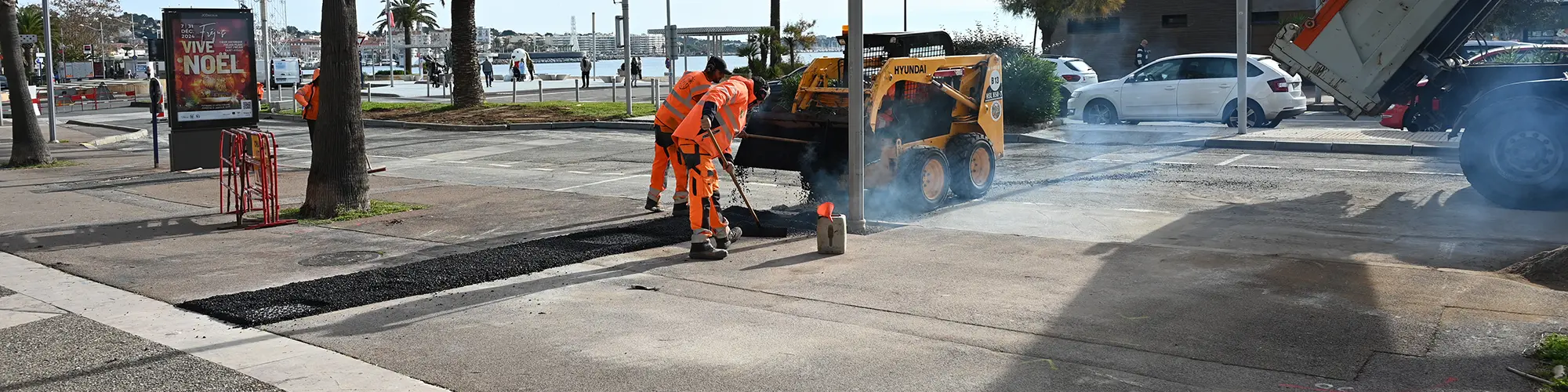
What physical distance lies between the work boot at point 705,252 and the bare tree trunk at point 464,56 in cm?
2108

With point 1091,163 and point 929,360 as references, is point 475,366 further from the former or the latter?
point 1091,163

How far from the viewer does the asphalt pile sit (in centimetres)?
715

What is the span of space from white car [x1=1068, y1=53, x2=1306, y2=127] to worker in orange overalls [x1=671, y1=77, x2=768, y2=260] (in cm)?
1209

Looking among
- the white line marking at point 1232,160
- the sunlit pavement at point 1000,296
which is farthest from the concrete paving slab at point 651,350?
the white line marking at point 1232,160

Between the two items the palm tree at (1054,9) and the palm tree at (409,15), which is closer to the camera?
the palm tree at (1054,9)

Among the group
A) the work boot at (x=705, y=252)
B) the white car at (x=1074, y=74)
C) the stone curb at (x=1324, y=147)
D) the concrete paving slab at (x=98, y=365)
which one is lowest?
the concrete paving slab at (x=98, y=365)

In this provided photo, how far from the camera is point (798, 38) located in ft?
118

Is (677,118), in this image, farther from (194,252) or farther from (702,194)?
(194,252)

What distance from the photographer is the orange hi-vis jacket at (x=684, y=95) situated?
1009cm

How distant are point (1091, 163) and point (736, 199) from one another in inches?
201

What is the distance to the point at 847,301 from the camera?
7.30m

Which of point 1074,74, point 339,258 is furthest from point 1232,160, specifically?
point 339,258

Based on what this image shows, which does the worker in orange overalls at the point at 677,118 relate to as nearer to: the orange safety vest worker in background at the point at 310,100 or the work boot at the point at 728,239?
the work boot at the point at 728,239

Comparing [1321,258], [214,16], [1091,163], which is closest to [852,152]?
[1321,258]
